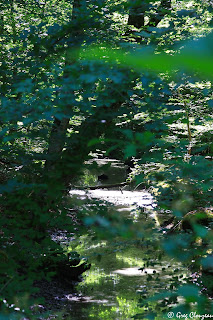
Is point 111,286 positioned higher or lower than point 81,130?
lower

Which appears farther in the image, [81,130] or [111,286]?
[111,286]

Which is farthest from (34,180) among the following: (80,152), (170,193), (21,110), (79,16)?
(79,16)

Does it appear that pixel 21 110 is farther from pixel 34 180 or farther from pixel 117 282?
pixel 117 282

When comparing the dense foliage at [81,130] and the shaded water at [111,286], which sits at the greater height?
the dense foliage at [81,130]

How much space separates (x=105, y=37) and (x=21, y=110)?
170 cm

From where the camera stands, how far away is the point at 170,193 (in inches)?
135

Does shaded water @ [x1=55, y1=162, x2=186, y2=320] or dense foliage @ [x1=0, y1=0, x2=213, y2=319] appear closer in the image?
dense foliage @ [x1=0, y1=0, x2=213, y2=319]

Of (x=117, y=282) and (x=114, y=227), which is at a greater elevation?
(x=114, y=227)

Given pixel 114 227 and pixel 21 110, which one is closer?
pixel 114 227

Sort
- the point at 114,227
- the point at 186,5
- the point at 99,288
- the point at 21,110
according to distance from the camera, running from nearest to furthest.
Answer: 1. the point at 114,227
2. the point at 21,110
3. the point at 186,5
4. the point at 99,288

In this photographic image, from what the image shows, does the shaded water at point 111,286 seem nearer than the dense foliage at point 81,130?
No

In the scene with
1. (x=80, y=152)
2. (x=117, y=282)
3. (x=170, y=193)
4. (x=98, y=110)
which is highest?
(x=98, y=110)

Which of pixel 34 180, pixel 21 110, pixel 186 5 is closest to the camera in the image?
pixel 21 110

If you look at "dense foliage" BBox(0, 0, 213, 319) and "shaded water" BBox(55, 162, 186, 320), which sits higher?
"dense foliage" BBox(0, 0, 213, 319)
